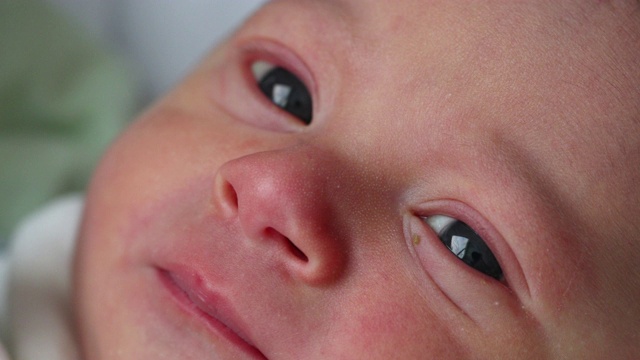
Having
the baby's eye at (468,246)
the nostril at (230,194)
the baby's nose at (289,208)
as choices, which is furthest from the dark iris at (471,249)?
the nostril at (230,194)

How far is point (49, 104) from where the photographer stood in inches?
66.3

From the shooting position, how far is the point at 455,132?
3.24 ft

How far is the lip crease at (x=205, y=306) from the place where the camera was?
967 millimetres

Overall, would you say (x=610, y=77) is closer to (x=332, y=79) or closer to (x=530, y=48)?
(x=530, y=48)

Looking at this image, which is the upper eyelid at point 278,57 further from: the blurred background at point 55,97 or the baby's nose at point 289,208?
the blurred background at point 55,97

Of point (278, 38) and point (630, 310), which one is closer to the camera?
point (630, 310)

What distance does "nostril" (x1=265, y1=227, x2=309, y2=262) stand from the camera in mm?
954

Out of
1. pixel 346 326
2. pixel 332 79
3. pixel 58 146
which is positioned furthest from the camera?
pixel 58 146

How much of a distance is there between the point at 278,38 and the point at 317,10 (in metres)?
0.07

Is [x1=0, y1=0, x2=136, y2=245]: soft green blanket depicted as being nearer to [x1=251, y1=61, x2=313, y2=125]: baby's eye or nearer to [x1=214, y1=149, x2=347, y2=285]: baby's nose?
[x1=251, y1=61, x2=313, y2=125]: baby's eye

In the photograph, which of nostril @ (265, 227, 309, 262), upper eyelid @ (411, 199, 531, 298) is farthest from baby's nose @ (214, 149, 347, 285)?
upper eyelid @ (411, 199, 531, 298)

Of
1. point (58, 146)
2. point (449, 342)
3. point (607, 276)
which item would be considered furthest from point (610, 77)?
point (58, 146)

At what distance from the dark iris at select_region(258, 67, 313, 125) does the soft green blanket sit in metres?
0.59

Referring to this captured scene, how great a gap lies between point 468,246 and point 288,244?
0.20 m
